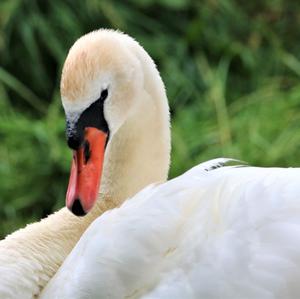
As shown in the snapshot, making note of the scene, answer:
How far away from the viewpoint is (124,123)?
7.73 feet

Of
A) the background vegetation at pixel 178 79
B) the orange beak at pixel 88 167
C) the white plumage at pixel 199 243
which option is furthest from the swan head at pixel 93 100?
the background vegetation at pixel 178 79

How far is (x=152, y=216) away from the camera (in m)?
A: 2.06

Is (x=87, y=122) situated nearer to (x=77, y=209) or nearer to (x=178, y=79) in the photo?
(x=77, y=209)

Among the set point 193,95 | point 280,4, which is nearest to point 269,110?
point 193,95

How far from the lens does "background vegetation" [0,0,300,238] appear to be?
3.65 m

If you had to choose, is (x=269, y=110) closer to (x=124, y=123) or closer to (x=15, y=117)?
(x=15, y=117)

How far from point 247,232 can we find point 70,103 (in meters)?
0.47

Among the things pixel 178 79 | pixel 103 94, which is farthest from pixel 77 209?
pixel 178 79

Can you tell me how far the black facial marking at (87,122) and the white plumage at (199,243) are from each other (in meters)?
0.20

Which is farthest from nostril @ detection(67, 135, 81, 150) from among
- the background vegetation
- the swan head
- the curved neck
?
the background vegetation

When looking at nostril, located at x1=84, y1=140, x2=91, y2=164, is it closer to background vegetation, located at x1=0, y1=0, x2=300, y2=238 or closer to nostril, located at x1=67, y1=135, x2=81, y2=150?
nostril, located at x1=67, y1=135, x2=81, y2=150

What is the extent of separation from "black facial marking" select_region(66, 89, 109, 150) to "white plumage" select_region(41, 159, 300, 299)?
20cm

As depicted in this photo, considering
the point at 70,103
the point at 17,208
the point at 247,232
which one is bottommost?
the point at 17,208

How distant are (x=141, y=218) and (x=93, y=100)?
30 cm
